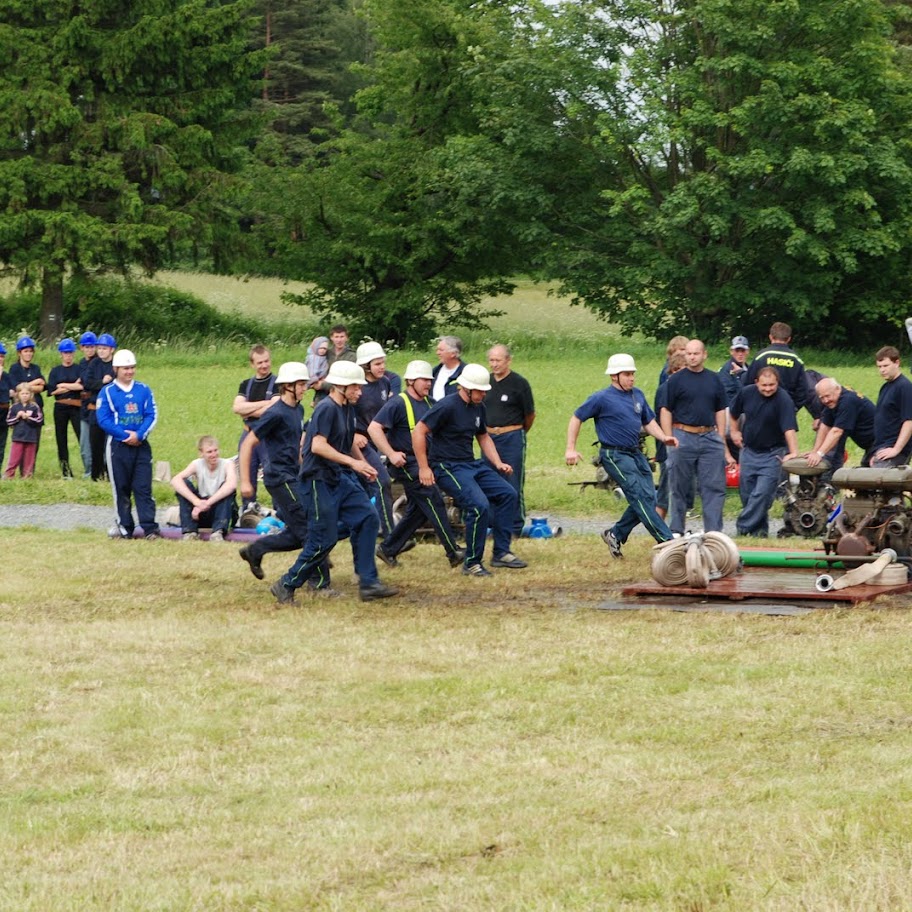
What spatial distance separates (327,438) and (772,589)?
345 cm

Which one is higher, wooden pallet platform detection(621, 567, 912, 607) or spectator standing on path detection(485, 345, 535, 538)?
spectator standing on path detection(485, 345, 535, 538)

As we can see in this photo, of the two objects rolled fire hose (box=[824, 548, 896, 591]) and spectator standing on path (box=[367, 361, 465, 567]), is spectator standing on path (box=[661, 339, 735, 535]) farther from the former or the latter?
rolled fire hose (box=[824, 548, 896, 591])

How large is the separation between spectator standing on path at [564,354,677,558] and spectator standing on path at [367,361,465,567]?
1.21 metres

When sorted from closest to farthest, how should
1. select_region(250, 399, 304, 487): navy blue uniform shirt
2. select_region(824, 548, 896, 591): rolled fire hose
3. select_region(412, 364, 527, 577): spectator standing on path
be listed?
select_region(824, 548, 896, 591): rolled fire hose, select_region(250, 399, 304, 487): navy blue uniform shirt, select_region(412, 364, 527, 577): spectator standing on path

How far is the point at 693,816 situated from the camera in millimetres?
6598

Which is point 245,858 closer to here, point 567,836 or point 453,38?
point 567,836

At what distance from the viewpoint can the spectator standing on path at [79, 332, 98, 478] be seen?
21.0 m

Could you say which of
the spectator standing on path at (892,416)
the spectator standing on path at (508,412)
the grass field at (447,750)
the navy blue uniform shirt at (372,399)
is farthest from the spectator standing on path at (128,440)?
the spectator standing on path at (892,416)

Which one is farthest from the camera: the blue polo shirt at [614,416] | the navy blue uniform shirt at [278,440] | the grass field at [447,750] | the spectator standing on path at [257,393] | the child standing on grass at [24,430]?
the child standing on grass at [24,430]

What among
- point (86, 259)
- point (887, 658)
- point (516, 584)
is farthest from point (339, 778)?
point (86, 259)

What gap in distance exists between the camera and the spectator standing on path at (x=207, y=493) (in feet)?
55.5

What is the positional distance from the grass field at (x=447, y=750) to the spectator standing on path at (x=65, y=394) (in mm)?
7680

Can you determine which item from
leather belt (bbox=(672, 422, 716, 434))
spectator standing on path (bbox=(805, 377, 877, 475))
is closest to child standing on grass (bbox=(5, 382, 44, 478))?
leather belt (bbox=(672, 422, 716, 434))

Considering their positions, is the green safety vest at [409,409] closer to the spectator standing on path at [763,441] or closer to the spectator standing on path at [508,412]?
the spectator standing on path at [508,412]
